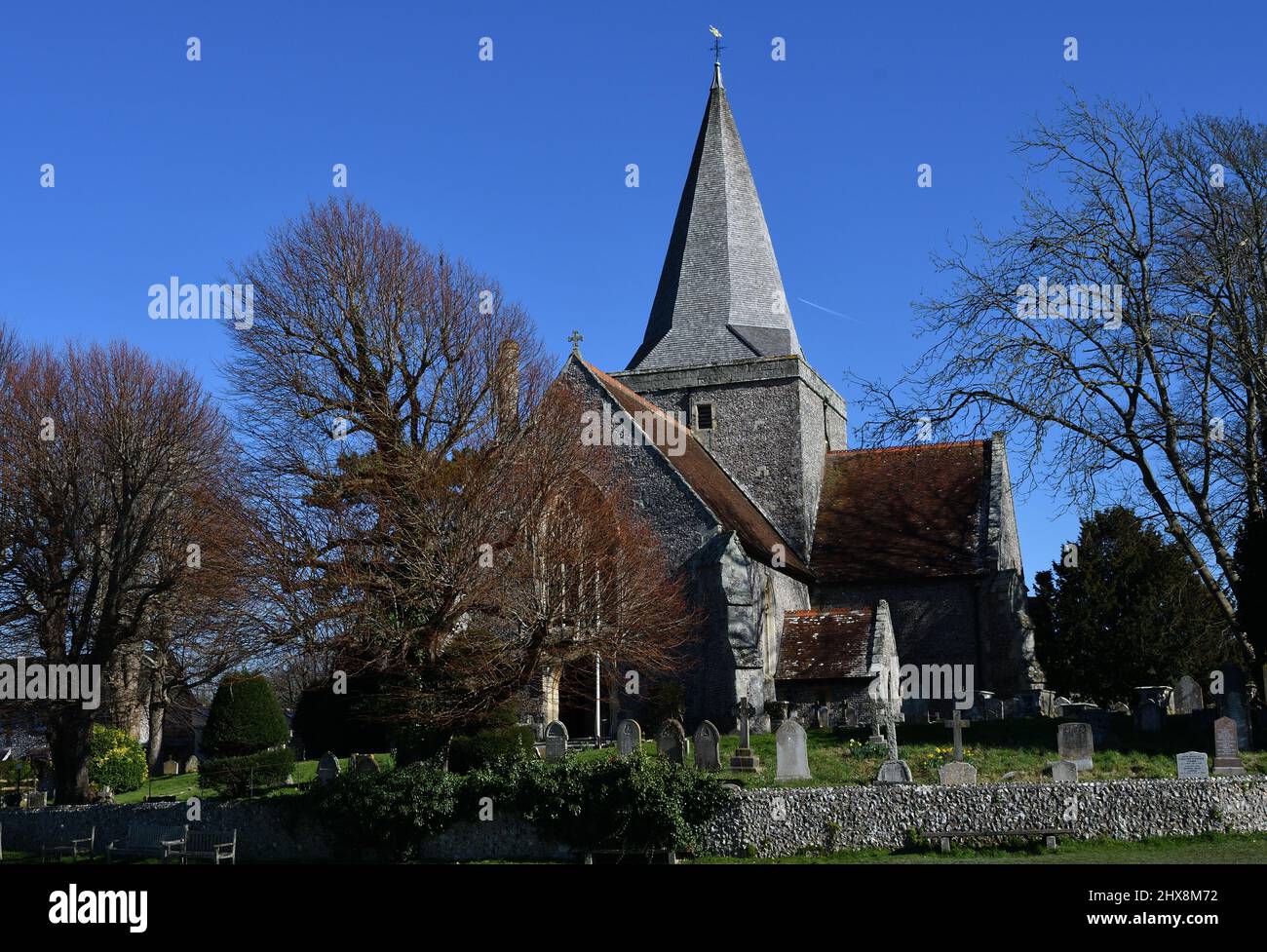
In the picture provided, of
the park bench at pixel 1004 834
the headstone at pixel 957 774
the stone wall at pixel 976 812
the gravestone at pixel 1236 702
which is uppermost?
the gravestone at pixel 1236 702

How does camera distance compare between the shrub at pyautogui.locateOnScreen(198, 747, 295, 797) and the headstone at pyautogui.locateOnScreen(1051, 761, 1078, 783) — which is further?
the shrub at pyautogui.locateOnScreen(198, 747, 295, 797)

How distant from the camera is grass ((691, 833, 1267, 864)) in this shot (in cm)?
1476

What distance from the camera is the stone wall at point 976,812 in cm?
1608

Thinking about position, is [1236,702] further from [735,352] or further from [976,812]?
[735,352]

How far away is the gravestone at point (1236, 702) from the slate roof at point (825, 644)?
8285 mm

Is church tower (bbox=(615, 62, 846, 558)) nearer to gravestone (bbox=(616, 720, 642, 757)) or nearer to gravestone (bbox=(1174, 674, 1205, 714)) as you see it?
gravestone (bbox=(1174, 674, 1205, 714))

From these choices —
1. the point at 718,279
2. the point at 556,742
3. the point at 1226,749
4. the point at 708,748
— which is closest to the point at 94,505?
the point at 556,742

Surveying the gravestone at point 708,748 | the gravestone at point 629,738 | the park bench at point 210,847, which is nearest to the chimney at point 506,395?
the gravestone at point 629,738

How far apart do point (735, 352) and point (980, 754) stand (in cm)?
1537

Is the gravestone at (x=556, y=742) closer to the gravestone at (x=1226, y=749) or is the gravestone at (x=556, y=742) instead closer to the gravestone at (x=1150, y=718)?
the gravestone at (x=1226, y=749)

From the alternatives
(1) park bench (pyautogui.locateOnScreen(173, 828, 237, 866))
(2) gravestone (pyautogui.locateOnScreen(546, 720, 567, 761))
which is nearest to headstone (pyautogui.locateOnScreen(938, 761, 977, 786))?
(2) gravestone (pyautogui.locateOnScreen(546, 720, 567, 761))

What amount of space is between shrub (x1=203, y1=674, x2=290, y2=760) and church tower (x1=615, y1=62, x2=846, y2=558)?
12.5 m

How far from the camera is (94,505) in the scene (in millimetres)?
26469
